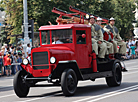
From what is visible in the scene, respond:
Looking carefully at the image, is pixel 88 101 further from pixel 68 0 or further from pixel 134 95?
pixel 68 0

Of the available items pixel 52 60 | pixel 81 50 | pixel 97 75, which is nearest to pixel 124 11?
pixel 97 75

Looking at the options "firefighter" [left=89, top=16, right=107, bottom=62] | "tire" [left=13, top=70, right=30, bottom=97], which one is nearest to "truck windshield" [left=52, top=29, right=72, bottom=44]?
"firefighter" [left=89, top=16, right=107, bottom=62]

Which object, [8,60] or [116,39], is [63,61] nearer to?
[116,39]

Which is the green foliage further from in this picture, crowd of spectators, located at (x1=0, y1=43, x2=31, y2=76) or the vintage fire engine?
the vintage fire engine

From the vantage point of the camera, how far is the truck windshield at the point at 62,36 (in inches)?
489

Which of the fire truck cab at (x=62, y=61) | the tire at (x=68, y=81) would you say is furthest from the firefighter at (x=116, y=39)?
the tire at (x=68, y=81)

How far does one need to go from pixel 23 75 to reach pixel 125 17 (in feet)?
142

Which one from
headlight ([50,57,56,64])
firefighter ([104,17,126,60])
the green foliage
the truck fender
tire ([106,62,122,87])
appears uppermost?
the green foliage

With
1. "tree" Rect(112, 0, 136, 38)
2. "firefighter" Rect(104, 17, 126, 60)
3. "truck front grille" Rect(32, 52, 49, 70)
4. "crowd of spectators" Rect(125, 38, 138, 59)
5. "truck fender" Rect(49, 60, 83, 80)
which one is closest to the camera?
"truck fender" Rect(49, 60, 83, 80)

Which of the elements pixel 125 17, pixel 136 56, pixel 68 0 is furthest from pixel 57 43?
pixel 125 17

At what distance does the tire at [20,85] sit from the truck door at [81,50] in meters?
1.93

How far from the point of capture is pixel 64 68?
11.6 m

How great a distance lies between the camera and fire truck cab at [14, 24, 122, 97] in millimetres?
11398

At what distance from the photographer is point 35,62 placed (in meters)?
11.7
